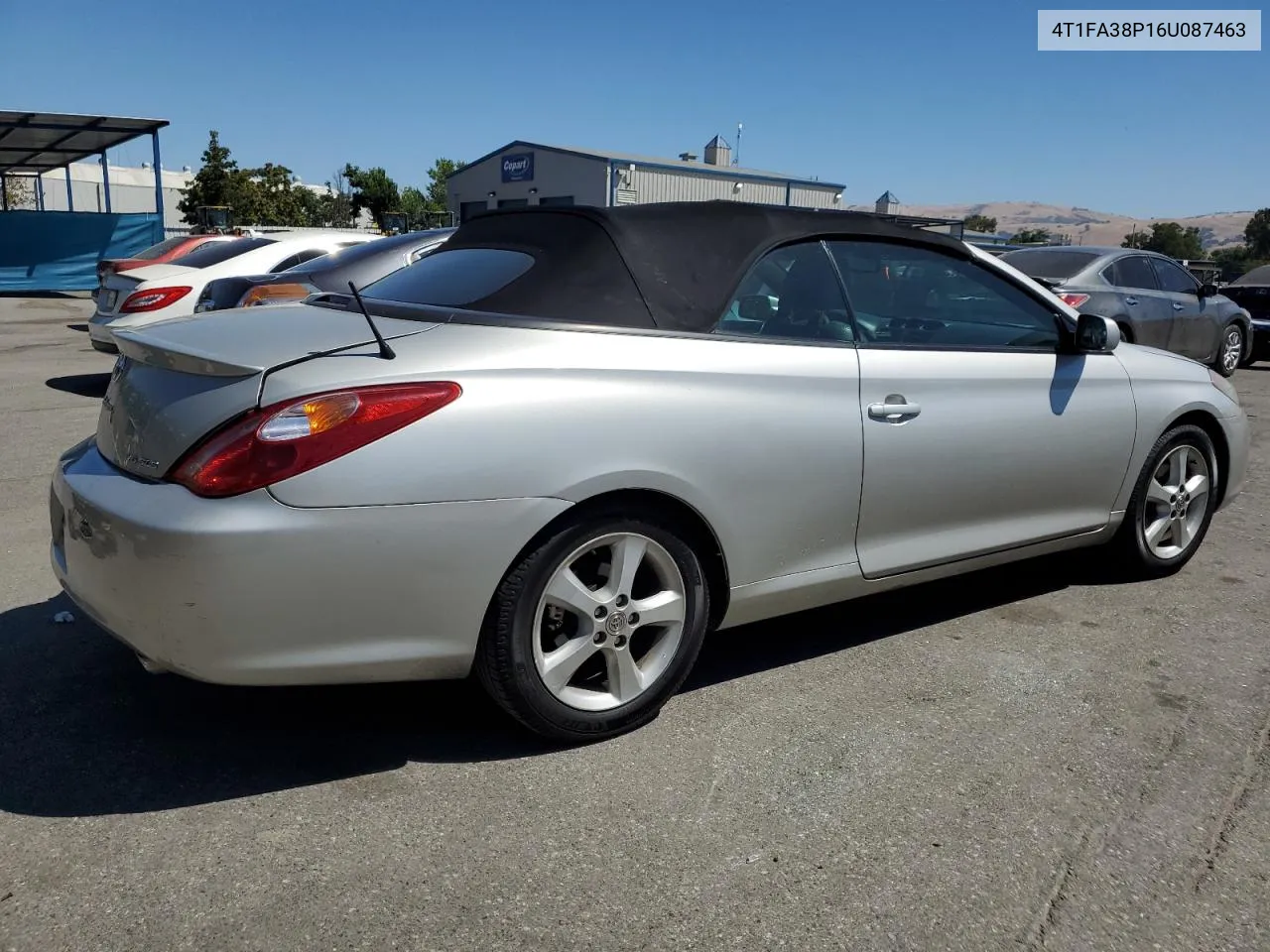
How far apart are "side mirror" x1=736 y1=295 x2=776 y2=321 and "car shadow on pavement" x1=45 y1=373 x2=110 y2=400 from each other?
7.37 m

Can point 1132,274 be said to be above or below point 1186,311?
above

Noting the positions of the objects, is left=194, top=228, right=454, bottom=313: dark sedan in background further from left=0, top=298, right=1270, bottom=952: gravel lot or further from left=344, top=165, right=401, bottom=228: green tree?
left=344, top=165, right=401, bottom=228: green tree

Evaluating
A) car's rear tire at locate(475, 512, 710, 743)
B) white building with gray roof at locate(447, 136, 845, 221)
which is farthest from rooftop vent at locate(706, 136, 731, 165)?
car's rear tire at locate(475, 512, 710, 743)

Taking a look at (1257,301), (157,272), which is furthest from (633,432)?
(1257,301)

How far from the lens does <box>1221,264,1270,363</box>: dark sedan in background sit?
1577 cm

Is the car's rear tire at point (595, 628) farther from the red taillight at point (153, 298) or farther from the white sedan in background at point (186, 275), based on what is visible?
the red taillight at point (153, 298)

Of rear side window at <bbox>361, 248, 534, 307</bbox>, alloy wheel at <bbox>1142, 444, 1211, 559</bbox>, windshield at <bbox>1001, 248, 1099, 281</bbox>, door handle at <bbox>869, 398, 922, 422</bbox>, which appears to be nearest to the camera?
rear side window at <bbox>361, 248, 534, 307</bbox>

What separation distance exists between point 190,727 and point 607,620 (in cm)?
127

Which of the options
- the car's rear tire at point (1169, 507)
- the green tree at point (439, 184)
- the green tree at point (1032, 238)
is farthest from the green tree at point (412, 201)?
the car's rear tire at point (1169, 507)

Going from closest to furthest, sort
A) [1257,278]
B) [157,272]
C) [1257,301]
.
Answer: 1. [157,272]
2. [1257,301]
3. [1257,278]

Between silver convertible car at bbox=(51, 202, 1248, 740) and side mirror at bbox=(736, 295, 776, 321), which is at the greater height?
side mirror at bbox=(736, 295, 776, 321)

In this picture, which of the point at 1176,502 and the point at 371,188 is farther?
the point at 371,188

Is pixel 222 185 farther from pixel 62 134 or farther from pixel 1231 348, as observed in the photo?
pixel 1231 348

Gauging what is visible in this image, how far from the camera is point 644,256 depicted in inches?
129
